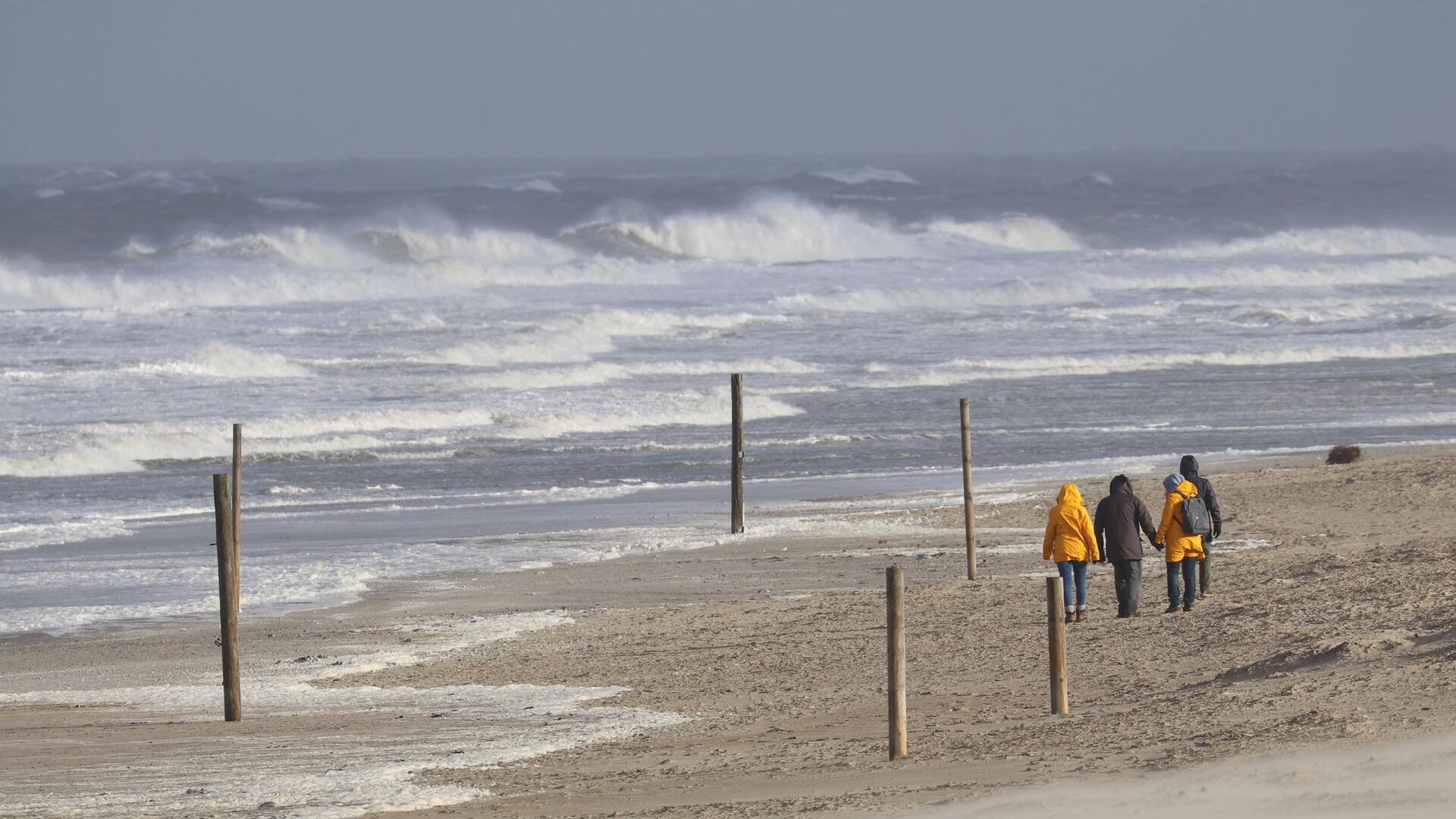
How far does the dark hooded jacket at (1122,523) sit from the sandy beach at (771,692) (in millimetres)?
504

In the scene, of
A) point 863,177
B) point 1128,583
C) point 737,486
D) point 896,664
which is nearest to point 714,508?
point 737,486

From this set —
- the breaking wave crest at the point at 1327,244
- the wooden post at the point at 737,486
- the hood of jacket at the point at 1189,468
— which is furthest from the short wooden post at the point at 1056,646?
the breaking wave crest at the point at 1327,244

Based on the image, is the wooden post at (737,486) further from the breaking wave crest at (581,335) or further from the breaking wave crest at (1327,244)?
the breaking wave crest at (1327,244)

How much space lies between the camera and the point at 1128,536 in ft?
40.6

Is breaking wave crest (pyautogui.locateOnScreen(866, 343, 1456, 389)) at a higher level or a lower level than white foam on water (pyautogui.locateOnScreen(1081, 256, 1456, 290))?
lower

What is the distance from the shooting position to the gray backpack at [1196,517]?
40.2 feet

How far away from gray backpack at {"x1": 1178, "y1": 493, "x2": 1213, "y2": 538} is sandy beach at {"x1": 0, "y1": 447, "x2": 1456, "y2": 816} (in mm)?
556

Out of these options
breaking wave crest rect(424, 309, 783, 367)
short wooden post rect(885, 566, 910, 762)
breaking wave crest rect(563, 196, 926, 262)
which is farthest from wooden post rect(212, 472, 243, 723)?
breaking wave crest rect(563, 196, 926, 262)

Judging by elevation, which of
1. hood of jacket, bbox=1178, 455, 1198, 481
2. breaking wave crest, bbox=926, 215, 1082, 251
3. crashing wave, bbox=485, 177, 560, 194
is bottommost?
hood of jacket, bbox=1178, 455, 1198, 481

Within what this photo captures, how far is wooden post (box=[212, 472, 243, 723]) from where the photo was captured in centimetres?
1098

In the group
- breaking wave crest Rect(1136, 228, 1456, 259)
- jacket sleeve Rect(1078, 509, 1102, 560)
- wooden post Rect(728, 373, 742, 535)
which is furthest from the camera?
breaking wave crest Rect(1136, 228, 1456, 259)

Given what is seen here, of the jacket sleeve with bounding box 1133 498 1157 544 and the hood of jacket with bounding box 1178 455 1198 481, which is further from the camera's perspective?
the hood of jacket with bounding box 1178 455 1198 481

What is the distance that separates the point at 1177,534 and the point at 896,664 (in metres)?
4.35

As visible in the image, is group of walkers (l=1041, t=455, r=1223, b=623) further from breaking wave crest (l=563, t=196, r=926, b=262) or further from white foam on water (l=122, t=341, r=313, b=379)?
breaking wave crest (l=563, t=196, r=926, b=262)
